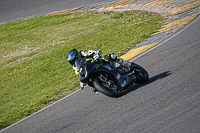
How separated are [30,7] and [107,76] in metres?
14.4

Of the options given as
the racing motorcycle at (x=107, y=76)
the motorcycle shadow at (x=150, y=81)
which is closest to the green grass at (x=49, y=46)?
the motorcycle shadow at (x=150, y=81)

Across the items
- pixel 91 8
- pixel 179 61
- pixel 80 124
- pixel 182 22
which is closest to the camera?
pixel 80 124

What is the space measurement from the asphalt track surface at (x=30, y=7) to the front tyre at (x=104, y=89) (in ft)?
41.0

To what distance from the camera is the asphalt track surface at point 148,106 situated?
5324 mm

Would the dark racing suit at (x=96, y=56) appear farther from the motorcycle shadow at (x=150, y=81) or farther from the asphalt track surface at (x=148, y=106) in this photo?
the asphalt track surface at (x=148, y=106)

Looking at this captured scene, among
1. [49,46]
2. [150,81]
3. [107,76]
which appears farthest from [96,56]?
[49,46]

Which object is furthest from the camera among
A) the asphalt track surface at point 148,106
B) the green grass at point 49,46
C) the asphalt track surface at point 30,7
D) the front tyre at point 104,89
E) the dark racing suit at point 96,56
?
the asphalt track surface at point 30,7

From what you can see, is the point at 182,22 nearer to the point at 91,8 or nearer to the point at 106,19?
the point at 106,19

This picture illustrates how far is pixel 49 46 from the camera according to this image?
15461mm

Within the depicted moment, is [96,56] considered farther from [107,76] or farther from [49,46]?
[49,46]

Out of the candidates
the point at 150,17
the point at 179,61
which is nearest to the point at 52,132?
the point at 179,61

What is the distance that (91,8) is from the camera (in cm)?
1784

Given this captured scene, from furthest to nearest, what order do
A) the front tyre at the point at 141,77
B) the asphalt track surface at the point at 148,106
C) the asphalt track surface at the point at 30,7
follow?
the asphalt track surface at the point at 30,7, the front tyre at the point at 141,77, the asphalt track surface at the point at 148,106

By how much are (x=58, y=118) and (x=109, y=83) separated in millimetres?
1603
